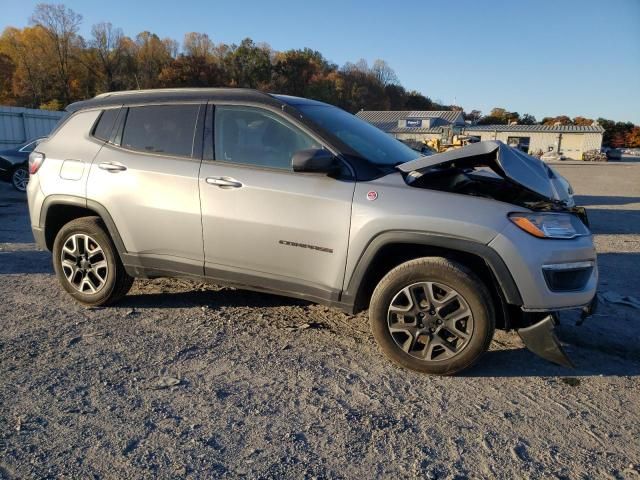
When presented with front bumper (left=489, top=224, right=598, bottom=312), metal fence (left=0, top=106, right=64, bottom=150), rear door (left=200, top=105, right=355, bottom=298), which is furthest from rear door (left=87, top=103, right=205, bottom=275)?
metal fence (left=0, top=106, right=64, bottom=150)

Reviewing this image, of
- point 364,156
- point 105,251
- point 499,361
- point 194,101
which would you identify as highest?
point 194,101

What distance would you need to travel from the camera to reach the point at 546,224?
10.1 ft

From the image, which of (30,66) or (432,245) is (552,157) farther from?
(30,66)

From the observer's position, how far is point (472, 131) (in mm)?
70688

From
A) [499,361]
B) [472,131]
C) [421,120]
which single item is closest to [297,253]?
[499,361]

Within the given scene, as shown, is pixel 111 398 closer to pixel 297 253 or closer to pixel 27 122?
pixel 297 253

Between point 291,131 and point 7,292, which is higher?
point 291,131

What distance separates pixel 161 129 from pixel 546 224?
314cm

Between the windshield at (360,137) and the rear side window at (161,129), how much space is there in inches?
38.6

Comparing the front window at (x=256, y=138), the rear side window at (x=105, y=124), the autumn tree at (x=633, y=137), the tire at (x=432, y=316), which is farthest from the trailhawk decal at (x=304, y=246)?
the autumn tree at (x=633, y=137)

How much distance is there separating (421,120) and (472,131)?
12.3 metres

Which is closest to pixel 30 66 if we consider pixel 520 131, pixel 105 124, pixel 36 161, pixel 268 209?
→ pixel 520 131

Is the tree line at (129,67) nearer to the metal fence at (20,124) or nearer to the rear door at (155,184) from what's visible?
the metal fence at (20,124)

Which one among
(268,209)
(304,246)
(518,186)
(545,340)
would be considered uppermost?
(518,186)
